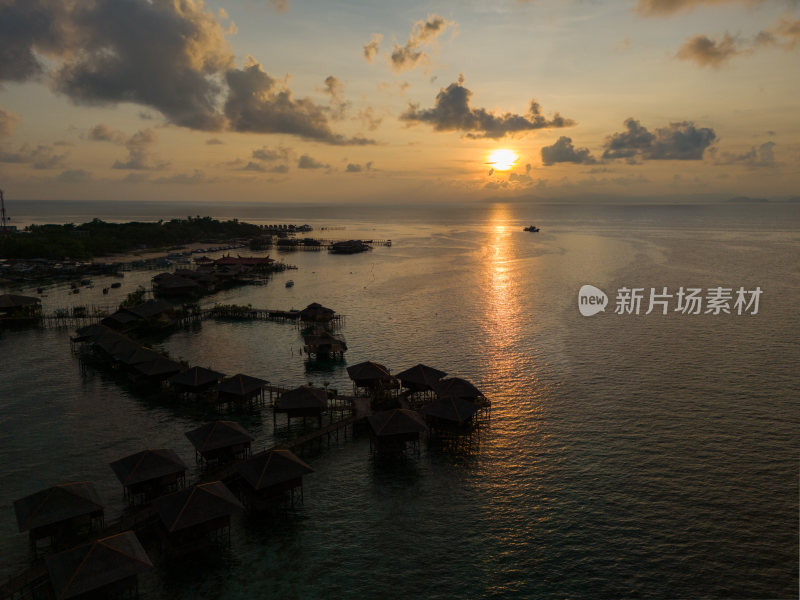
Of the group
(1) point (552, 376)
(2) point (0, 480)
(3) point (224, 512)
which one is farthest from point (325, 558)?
(1) point (552, 376)

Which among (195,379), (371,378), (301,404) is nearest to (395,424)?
(301,404)

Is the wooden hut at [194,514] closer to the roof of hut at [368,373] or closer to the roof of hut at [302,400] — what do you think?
the roof of hut at [302,400]

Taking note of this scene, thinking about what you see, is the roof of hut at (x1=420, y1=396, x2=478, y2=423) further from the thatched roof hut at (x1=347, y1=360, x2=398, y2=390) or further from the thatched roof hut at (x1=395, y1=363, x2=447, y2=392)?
the thatched roof hut at (x1=347, y1=360, x2=398, y2=390)

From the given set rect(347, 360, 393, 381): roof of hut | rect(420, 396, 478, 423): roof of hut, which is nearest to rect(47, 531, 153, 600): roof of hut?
rect(420, 396, 478, 423): roof of hut

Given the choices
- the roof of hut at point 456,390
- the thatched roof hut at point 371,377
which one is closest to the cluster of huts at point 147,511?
the thatched roof hut at point 371,377

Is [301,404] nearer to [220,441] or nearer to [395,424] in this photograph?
[220,441]

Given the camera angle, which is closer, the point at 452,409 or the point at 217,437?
the point at 217,437

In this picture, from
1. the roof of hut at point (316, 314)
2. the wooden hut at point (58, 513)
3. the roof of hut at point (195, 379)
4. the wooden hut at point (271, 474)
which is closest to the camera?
the wooden hut at point (58, 513)
